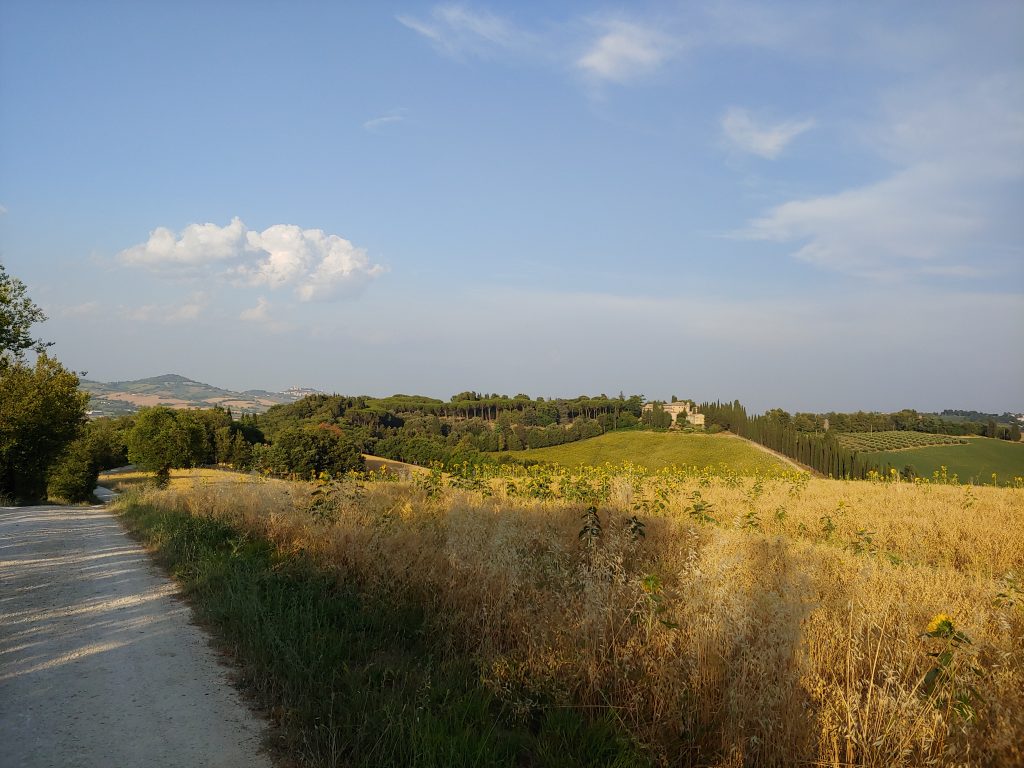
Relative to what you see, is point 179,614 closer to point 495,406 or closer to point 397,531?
point 397,531

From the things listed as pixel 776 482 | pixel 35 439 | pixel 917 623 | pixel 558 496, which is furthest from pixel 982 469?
pixel 35 439

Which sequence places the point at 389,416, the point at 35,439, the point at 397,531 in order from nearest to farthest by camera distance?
the point at 397,531, the point at 35,439, the point at 389,416

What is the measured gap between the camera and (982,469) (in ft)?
158

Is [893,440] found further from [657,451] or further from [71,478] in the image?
[71,478]

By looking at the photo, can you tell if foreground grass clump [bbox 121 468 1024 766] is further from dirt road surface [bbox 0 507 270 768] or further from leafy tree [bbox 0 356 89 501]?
leafy tree [bbox 0 356 89 501]

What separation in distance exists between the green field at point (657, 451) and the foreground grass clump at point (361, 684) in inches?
2421

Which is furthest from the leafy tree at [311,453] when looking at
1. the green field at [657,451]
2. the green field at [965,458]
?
the green field at [965,458]

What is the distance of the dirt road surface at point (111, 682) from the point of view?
3820 mm

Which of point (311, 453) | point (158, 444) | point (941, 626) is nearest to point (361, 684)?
point (941, 626)

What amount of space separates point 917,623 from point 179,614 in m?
7.76

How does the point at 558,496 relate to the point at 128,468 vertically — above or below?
above

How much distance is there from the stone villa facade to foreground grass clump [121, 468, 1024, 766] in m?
93.3

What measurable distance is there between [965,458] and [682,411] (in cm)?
5562

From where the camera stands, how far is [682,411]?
10919cm
